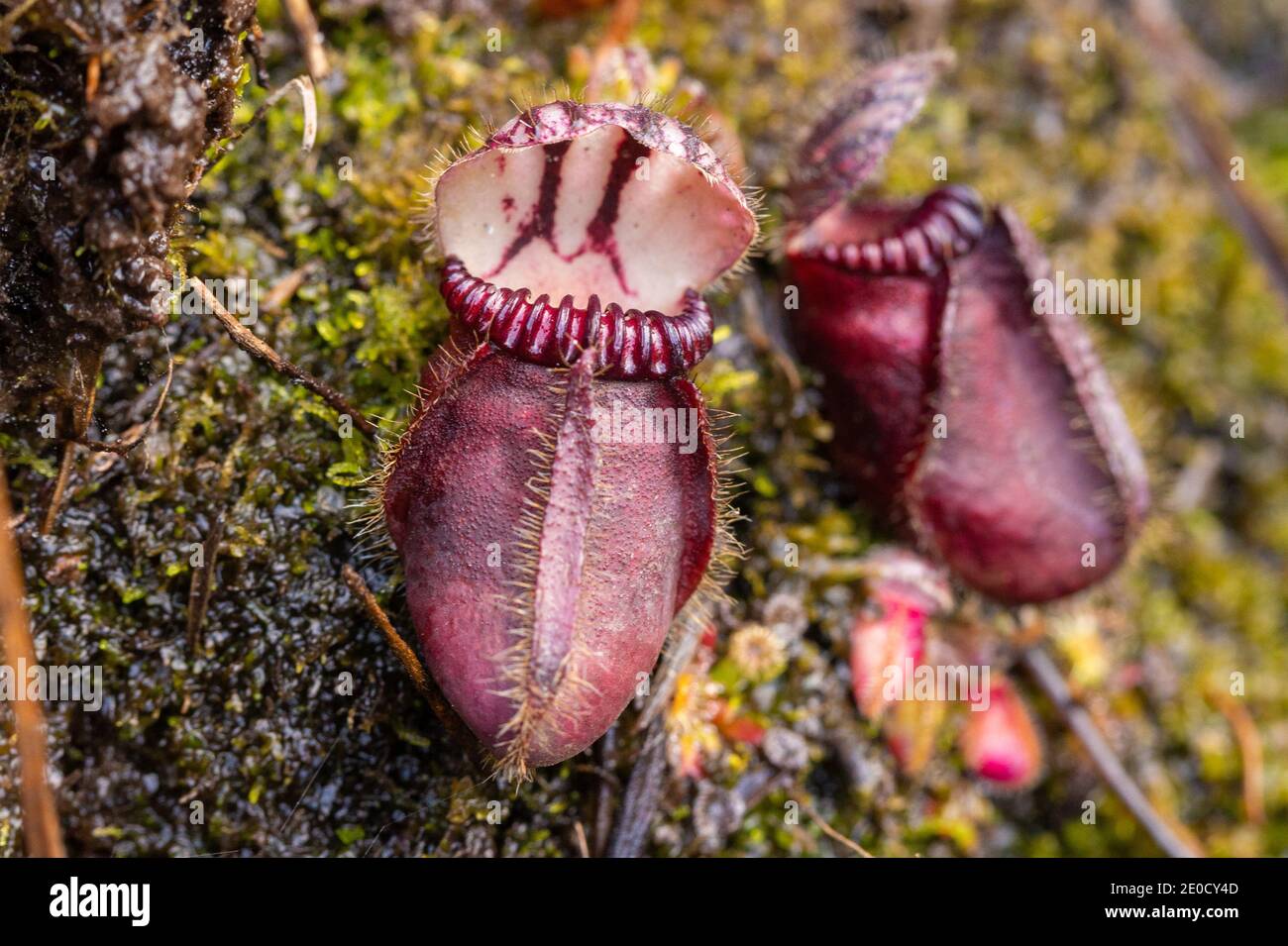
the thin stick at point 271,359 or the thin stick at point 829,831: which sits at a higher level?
the thin stick at point 271,359

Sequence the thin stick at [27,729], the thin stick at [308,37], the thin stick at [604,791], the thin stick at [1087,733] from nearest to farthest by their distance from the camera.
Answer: the thin stick at [27,729] < the thin stick at [604,791] < the thin stick at [308,37] < the thin stick at [1087,733]

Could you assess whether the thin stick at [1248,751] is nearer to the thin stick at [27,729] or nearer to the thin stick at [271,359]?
the thin stick at [271,359]

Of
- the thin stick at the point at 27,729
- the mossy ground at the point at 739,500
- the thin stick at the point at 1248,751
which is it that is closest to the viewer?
the thin stick at the point at 27,729

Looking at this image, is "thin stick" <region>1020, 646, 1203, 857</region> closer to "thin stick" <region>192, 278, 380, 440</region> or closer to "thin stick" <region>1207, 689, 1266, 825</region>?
"thin stick" <region>1207, 689, 1266, 825</region>

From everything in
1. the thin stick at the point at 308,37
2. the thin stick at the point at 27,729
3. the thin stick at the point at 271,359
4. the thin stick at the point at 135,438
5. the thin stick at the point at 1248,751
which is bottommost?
the thin stick at the point at 1248,751

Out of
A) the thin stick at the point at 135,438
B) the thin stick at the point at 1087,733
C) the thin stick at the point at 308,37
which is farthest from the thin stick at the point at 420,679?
the thin stick at the point at 1087,733

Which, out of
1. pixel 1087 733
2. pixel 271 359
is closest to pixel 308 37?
pixel 271 359

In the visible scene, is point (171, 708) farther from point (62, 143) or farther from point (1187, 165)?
point (1187, 165)
